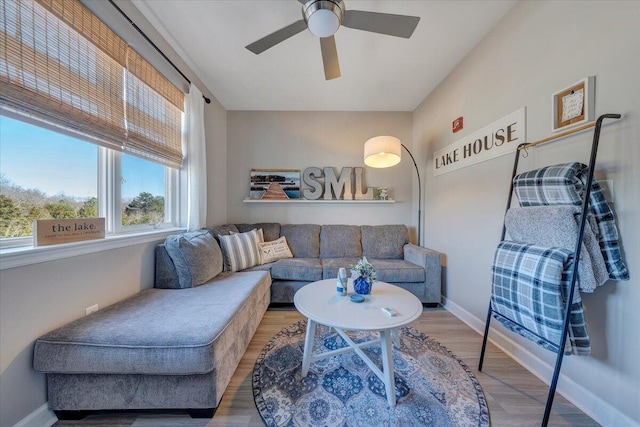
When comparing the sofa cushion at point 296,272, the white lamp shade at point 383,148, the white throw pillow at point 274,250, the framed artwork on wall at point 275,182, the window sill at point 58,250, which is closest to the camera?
the window sill at point 58,250

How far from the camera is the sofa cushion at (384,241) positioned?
9.94 feet

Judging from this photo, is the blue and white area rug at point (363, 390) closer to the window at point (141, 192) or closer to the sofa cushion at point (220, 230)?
the sofa cushion at point (220, 230)

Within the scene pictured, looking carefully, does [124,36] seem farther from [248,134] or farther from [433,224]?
[433,224]

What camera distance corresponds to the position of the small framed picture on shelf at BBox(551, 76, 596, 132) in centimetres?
121

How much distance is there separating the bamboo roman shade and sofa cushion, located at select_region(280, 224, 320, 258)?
5.68ft

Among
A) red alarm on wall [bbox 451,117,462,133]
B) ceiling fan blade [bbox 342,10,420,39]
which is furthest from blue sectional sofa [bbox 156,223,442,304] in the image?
ceiling fan blade [bbox 342,10,420,39]

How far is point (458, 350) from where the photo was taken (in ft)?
5.82

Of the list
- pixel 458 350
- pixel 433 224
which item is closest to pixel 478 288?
pixel 458 350

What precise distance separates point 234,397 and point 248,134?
123 inches

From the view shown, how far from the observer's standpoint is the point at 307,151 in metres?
3.37

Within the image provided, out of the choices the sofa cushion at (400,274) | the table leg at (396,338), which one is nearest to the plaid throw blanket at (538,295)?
the table leg at (396,338)

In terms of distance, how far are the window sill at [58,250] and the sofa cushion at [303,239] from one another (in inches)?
66.6

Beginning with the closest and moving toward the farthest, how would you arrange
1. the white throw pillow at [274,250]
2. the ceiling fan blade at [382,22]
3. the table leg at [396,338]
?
the ceiling fan blade at [382,22] → the table leg at [396,338] → the white throw pillow at [274,250]

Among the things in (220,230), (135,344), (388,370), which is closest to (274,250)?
(220,230)
